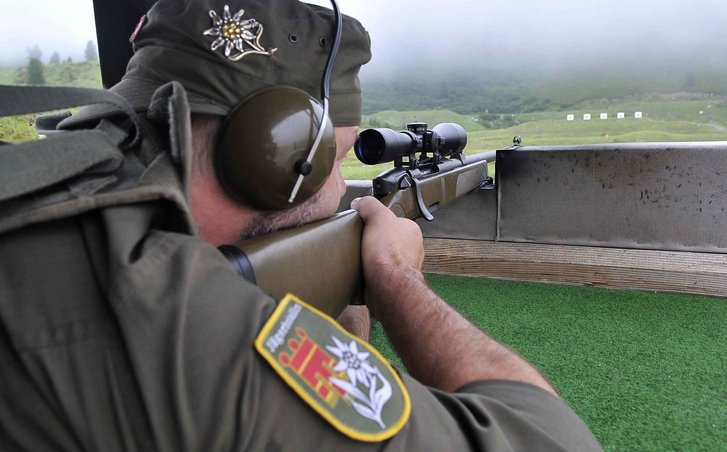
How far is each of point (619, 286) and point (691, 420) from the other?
109cm

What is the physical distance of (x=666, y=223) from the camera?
247 centimetres

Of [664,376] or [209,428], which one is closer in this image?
[209,428]

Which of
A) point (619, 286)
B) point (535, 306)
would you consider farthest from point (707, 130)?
point (535, 306)

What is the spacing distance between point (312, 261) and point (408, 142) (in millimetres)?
935

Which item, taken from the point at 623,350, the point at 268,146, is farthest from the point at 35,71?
the point at 623,350

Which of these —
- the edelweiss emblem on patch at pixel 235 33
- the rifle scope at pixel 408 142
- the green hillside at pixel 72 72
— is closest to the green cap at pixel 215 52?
the edelweiss emblem on patch at pixel 235 33

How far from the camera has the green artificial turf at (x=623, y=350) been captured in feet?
5.05

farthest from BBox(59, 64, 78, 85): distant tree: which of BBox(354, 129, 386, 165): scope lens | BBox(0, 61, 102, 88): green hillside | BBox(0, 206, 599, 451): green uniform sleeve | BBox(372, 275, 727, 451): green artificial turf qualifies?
BBox(0, 206, 599, 451): green uniform sleeve

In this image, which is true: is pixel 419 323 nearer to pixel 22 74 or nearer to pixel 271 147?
pixel 271 147

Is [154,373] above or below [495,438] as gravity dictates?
above

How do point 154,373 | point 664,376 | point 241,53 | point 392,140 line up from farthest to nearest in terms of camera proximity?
point 664,376 → point 392,140 → point 241,53 → point 154,373

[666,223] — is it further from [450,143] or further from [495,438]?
[495,438]

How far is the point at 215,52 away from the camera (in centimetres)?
83

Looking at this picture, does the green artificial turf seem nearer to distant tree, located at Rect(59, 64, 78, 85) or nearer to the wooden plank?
the wooden plank
